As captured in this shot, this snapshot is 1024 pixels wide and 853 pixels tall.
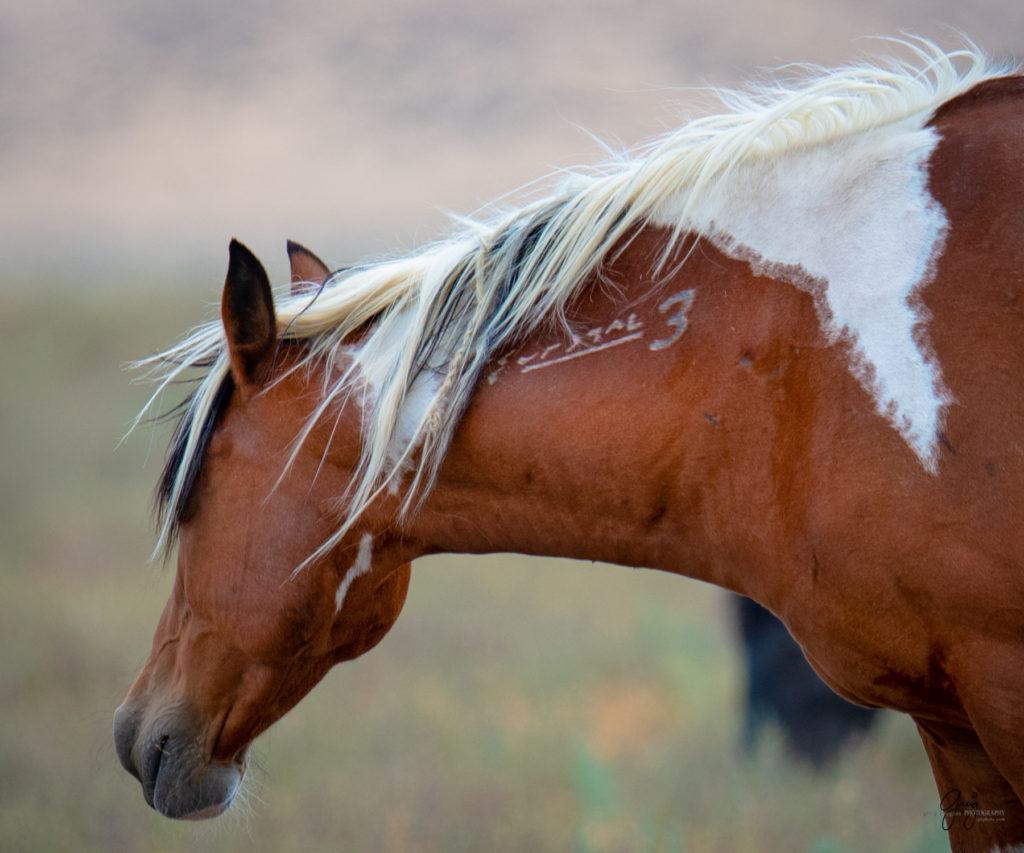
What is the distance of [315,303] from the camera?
1674 mm

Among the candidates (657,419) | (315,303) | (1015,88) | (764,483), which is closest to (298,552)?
(315,303)

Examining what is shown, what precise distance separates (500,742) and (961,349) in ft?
10.1

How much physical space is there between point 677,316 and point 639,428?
19 centimetres

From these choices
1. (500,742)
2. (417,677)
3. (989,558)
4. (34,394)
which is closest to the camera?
(989,558)

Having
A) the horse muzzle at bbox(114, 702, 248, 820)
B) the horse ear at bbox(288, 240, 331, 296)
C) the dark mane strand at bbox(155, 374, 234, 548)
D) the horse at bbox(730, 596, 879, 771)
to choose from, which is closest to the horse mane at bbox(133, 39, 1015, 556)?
the dark mane strand at bbox(155, 374, 234, 548)

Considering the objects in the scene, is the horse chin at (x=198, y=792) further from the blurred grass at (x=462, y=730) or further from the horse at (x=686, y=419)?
the blurred grass at (x=462, y=730)

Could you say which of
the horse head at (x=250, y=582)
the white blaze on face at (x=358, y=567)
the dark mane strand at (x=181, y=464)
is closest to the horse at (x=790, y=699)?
the horse head at (x=250, y=582)

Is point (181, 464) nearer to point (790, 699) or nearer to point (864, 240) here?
point (864, 240)

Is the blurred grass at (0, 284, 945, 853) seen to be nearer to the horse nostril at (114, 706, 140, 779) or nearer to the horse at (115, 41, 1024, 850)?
the horse nostril at (114, 706, 140, 779)

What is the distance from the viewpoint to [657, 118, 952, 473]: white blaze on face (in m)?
1.28

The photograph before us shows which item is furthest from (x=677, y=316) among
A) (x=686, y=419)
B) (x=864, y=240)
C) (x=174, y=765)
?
(x=174, y=765)

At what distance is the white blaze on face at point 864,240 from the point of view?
1281 mm

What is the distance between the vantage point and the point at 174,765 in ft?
6.02

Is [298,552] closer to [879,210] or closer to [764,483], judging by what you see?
[764,483]
